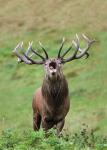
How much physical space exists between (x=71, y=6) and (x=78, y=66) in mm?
8754

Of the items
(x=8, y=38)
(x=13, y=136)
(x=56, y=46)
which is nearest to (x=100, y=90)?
(x=56, y=46)

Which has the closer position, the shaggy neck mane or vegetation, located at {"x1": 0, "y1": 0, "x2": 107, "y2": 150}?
the shaggy neck mane

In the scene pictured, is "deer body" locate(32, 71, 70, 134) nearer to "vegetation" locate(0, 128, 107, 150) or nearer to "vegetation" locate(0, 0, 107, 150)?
"vegetation" locate(0, 0, 107, 150)

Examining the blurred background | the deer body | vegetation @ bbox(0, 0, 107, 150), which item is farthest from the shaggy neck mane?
the blurred background

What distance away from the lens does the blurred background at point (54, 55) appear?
29.7 metres

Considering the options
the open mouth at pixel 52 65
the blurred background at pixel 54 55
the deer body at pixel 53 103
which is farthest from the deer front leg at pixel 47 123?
the blurred background at pixel 54 55

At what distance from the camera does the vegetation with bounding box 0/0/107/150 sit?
29375 millimetres

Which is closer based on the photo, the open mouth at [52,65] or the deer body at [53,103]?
the open mouth at [52,65]

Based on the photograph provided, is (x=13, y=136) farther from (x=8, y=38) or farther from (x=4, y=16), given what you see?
(x=4, y=16)

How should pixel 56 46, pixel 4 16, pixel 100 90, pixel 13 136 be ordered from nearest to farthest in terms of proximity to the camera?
pixel 13 136
pixel 100 90
pixel 56 46
pixel 4 16

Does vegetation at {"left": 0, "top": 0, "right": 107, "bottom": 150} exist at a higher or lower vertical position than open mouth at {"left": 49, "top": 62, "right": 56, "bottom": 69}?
lower

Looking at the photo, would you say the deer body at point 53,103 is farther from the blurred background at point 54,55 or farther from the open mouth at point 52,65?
the blurred background at point 54,55

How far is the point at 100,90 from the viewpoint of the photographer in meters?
32.0

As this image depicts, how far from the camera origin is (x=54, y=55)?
3647 cm
